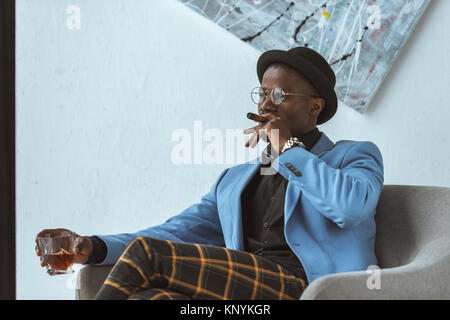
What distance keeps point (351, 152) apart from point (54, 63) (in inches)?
55.1

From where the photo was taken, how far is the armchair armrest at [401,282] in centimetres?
114

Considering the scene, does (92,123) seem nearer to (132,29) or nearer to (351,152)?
(132,29)

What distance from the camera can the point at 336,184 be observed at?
4.75 ft

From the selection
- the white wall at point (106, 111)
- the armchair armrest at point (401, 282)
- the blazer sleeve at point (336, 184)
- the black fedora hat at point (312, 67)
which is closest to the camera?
the armchair armrest at point (401, 282)

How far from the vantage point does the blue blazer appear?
145 cm

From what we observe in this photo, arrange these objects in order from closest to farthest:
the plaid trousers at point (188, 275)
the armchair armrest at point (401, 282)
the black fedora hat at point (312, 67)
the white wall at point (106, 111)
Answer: the armchair armrest at point (401, 282)
the plaid trousers at point (188, 275)
the black fedora hat at point (312, 67)
the white wall at point (106, 111)

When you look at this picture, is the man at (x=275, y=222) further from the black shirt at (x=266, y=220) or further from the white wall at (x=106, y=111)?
the white wall at (x=106, y=111)

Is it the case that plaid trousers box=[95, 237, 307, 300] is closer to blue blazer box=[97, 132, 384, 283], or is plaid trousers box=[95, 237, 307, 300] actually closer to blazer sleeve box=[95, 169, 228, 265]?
blue blazer box=[97, 132, 384, 283]

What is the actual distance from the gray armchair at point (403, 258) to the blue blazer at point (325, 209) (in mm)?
72

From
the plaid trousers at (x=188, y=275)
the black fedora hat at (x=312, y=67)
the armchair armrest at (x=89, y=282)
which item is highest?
the black fedora hat at (x=312, y=67)
